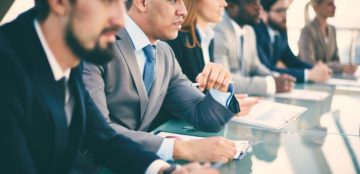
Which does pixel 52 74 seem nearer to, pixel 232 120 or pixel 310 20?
pixel 232 120

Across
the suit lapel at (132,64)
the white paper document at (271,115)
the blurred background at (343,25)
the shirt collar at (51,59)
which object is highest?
the shirt collar at (51,59)

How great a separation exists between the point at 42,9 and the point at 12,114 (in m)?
0.22

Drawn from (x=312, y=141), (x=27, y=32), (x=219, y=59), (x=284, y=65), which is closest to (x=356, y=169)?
(x=312, y=141)

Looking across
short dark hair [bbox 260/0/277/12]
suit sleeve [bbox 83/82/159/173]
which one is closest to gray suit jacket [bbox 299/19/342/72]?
short dark hair [bbox 260/0/277/12]

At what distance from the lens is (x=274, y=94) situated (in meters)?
2.56

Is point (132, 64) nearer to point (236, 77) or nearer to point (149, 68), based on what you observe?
point (149, 68)

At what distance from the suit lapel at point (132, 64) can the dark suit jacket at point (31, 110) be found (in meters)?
0.48

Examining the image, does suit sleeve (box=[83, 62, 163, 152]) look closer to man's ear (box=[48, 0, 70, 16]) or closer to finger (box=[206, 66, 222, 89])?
finger (box=[206, 66, 222, 89])

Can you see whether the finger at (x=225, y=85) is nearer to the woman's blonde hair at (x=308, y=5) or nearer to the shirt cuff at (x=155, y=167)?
the shirt cuff at (x=155, y=167)

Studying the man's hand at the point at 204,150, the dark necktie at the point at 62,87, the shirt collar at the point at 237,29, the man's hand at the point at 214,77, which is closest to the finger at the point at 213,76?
the man's hand at the point at 214,77

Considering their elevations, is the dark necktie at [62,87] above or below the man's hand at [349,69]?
above

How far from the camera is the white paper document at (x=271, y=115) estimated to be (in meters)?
1.82

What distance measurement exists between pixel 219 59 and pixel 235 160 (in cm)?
133

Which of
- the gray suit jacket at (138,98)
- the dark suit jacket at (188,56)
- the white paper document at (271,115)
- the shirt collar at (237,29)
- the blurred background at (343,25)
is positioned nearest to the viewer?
the gray suit jacket at (138,98)
